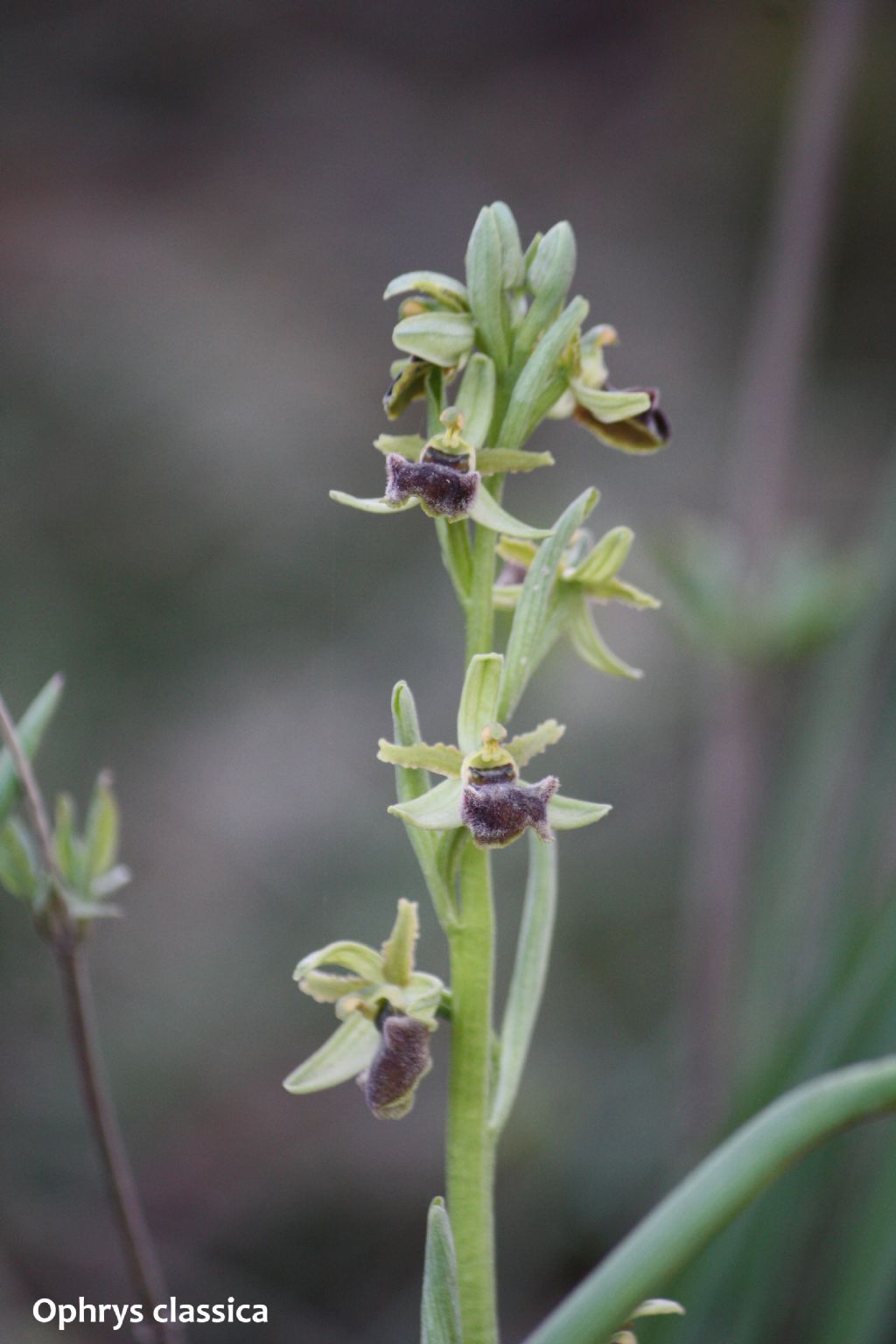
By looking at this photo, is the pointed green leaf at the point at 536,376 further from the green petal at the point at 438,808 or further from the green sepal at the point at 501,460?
the green petal at the point at 438,808

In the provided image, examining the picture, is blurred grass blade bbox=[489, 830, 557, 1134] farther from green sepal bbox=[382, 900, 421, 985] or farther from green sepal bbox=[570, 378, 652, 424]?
green sepal bbox=[570, 378, 652, 424]

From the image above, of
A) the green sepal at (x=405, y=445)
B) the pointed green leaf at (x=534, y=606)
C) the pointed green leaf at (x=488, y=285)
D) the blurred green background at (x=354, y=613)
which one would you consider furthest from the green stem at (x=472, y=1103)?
the blurred green background at (x=354, y=613)

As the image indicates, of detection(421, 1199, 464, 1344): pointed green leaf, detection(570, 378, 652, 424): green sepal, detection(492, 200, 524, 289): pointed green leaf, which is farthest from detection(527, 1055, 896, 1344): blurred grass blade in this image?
detection(492, 200, 524, 289): pointed green leaf

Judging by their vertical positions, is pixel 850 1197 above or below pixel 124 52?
below

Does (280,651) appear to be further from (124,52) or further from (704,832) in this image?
(124,52)

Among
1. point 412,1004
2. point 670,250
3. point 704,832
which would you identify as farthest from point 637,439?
point 670,250

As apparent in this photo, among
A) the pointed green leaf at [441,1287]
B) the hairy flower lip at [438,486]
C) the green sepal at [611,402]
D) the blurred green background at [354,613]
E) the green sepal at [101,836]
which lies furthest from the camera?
the blurred green background at [354,613]

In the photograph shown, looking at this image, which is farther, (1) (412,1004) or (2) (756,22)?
(2) (756,22)
